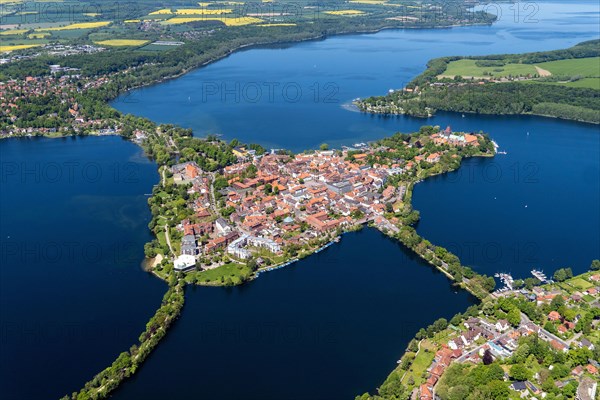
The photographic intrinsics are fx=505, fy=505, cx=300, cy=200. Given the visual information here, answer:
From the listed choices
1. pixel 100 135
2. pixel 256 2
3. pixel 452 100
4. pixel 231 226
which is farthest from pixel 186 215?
pixel 256 2

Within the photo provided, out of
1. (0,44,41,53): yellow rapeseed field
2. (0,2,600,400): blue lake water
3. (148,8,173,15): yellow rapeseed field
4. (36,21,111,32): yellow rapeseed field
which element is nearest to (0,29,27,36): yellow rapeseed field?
(36,21,111,32): yellow rapeseed field

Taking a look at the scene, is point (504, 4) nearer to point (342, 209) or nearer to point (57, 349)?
point (342, 209)

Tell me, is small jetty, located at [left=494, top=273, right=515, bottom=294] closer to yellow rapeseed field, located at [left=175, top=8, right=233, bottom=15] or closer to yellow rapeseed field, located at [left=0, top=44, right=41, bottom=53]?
yellow rapeseed field, located at [left=0, top=44, right=41, bottom=53]

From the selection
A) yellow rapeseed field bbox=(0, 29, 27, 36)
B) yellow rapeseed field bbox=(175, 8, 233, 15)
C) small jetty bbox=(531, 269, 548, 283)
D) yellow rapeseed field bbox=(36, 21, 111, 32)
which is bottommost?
small jetty bbox=(531, 269, 548, 283)

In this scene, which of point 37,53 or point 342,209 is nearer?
point 342,209

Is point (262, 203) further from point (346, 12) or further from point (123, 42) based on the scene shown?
point (346, 12)

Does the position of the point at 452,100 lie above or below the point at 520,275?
above

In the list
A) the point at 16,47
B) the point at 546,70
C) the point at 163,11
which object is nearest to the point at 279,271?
the point at 546,70
